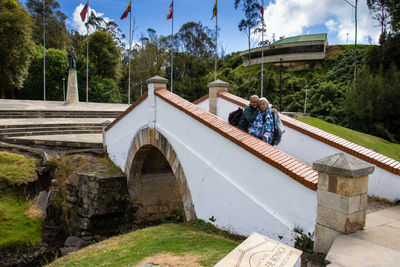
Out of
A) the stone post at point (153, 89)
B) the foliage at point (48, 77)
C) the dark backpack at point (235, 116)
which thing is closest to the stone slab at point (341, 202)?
the dark backpack at point (235, 116)

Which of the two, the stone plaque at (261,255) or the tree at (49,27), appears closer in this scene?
the stone plaque at (261,255)

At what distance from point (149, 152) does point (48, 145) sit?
17.4 feet

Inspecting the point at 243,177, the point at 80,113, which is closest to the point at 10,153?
the point at 80,113

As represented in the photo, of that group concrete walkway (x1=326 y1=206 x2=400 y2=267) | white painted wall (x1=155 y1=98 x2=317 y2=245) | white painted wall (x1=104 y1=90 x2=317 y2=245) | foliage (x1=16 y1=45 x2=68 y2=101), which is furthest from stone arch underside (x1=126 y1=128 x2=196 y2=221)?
foliage (x1=16 y1=45 x2=68 y2=101)

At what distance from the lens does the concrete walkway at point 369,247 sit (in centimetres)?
264

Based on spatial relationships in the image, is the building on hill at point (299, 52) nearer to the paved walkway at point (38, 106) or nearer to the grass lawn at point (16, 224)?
the paved walkway at point (38, 106)

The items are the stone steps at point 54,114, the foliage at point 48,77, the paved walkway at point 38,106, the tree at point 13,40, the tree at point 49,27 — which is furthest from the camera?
the tree at point 49,27

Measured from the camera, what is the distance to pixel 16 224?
313 inches

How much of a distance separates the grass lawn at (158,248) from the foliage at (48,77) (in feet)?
98.0

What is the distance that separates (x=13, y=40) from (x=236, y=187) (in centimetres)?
2414

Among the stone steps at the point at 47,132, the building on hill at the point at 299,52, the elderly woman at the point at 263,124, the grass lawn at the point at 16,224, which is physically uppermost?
the building on hill at the point at 299,52

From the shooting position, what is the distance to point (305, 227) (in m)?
3.52

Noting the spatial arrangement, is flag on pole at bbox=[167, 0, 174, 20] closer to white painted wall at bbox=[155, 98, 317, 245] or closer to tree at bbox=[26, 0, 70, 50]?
white painted wall at bbox=[155, 98, 317, 245]

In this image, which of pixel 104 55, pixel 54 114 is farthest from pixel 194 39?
pixel 54 114
